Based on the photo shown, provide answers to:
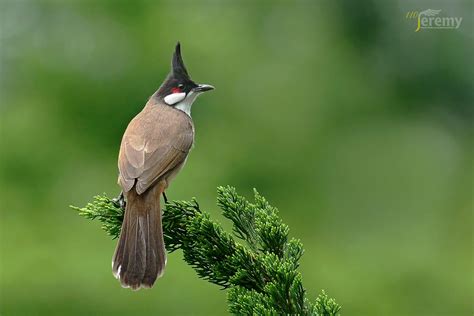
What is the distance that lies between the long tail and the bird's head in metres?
1.48

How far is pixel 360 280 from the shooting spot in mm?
11117

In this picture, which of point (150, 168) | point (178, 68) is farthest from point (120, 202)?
point (178, 68)

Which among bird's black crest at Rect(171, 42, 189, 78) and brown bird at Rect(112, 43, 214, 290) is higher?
bird's black crest at Rect(171, 42, 189, 78)

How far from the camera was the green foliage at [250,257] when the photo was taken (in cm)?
268

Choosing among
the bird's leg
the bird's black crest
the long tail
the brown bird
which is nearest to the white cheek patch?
the brown bird

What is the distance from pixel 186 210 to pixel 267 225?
714 millimetres

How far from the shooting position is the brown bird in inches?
134

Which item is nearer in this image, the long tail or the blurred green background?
the long tail

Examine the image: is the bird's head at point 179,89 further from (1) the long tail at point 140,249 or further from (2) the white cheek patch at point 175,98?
(1) the long tail at point 140,249

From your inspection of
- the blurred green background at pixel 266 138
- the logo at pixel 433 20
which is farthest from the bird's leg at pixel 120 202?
the logo at pixel 433 20

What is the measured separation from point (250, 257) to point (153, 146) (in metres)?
1.53

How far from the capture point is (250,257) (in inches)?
115

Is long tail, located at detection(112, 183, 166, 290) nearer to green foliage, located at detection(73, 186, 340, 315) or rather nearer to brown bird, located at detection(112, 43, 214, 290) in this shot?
brown bird, located at detection(112, 43, 214, 290)

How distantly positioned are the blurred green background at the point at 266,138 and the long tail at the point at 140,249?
230 inches
